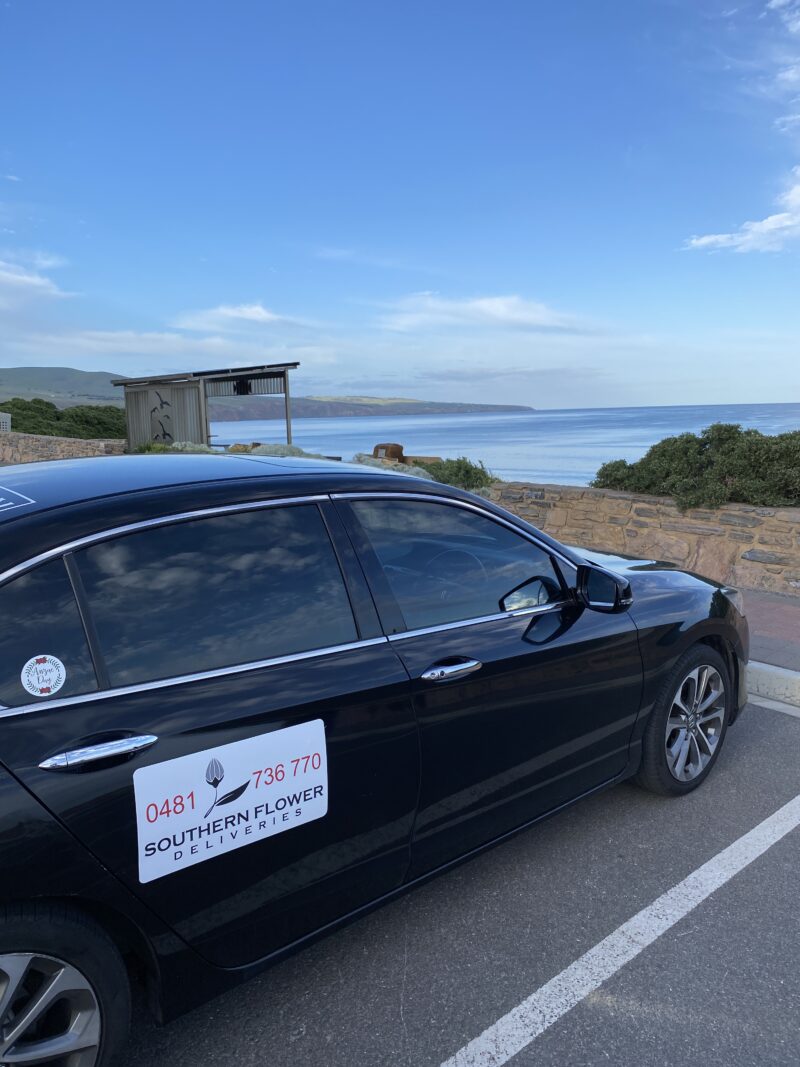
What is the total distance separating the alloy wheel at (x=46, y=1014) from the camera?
1.70m

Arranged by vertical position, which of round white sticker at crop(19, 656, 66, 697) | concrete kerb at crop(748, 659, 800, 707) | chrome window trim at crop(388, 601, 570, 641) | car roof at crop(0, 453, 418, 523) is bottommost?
concrete kerb at crop(748, 659, 800, 707)

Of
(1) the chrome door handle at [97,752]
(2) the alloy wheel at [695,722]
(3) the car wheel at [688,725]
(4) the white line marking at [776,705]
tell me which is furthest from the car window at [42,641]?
(4) the white line marking at [776,705]

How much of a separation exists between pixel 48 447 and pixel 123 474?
18746 mm

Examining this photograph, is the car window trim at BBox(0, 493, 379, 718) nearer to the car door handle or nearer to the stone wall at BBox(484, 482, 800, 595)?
the car door handle

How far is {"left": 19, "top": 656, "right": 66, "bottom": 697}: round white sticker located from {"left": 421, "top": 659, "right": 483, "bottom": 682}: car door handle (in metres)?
1.05

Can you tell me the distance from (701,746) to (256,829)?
7.77 feet

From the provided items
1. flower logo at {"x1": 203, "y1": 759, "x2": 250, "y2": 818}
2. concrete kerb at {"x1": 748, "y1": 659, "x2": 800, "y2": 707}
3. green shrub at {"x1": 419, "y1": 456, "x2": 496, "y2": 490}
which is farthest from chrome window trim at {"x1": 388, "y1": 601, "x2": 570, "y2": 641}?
green shrub at {"x1": 419, "y1": 456, "x2": 496, "y2": 490}

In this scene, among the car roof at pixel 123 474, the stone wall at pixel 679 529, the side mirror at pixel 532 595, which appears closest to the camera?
the car roof at pixel 123 474

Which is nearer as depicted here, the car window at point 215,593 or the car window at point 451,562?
the car window at point 215,593

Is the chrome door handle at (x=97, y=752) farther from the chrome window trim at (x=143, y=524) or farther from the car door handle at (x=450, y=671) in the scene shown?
the car door handle at (x=450, y=671)

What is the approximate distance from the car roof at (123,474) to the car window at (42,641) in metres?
0.21

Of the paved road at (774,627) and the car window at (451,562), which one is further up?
the car window at (451,562)

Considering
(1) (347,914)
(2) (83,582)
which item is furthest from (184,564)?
(1) (347,914)

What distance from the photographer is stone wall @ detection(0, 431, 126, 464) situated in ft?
61.7
